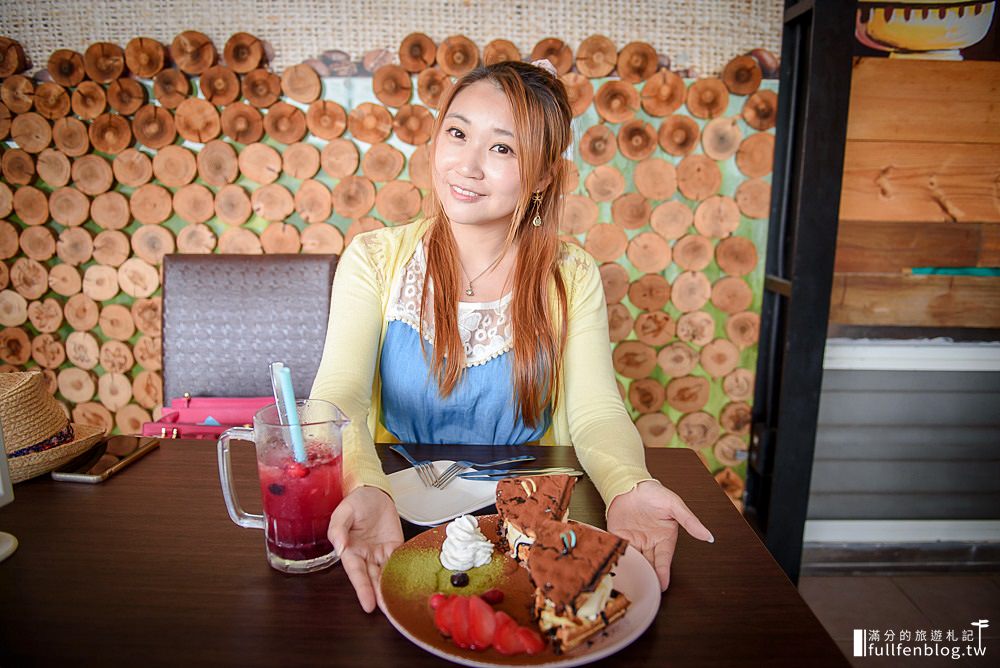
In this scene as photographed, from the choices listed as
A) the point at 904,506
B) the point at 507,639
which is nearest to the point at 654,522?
the point at 507,639

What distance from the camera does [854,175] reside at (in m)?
2.08

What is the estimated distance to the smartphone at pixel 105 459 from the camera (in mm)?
973

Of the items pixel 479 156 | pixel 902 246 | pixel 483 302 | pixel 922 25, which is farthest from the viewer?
pixel 902 246

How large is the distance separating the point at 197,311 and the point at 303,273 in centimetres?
29

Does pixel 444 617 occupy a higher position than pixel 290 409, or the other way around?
pixel 290 409

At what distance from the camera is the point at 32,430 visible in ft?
3.13

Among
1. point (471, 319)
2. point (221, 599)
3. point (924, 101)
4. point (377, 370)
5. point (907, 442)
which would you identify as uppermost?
point (924, 101)

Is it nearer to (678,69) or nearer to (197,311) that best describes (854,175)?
(678,69)

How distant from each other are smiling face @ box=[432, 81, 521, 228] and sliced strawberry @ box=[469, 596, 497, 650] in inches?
33.7

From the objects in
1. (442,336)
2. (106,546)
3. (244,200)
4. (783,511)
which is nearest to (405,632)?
(106,546)

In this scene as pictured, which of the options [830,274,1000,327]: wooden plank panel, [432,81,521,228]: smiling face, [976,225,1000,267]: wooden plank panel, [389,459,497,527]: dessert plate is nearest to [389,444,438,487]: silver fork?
[389,459,497,527]: dessert plate

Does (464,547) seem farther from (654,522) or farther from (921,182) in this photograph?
(921,182)

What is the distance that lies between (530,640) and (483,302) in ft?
2.86

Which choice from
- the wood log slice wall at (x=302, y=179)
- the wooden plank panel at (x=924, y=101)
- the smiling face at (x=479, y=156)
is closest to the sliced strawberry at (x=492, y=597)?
the smiling face at (x=479, y=156)
